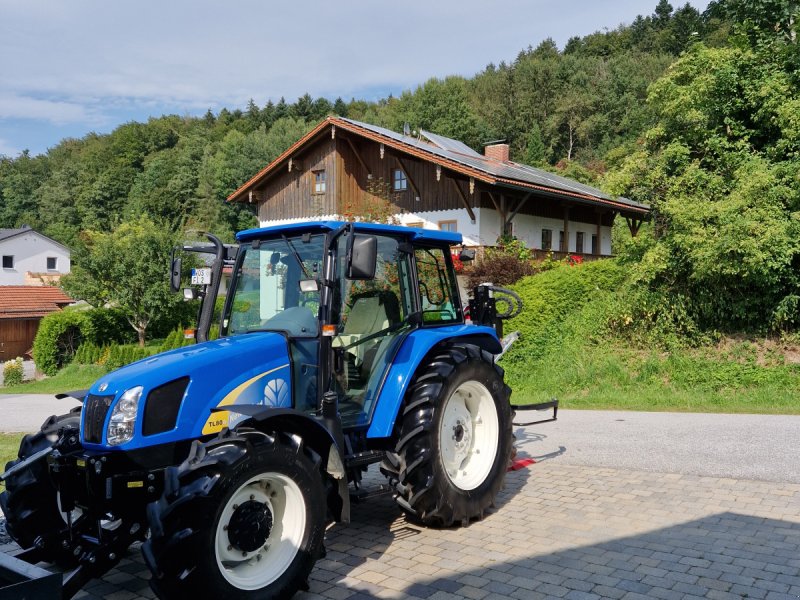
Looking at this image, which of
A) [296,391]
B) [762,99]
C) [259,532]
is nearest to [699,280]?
[762,99]

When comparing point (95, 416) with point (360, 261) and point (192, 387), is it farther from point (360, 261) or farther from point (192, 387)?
point (360, 261)

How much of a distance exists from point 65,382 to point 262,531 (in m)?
22.2

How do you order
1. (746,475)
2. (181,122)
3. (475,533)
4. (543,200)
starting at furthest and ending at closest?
1. (181,122)
2. (543,200)
3. (746,475)
4. (475,533)

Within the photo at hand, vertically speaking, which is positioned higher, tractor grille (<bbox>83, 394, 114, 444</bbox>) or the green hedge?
tractor grille (<bbox>83, 394, 114, 444</bbox>)

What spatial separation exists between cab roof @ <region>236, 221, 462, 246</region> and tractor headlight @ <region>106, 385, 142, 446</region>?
4.80 feet

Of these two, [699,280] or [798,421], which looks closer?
[798,421]

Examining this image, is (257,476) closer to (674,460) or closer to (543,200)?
(674,460)

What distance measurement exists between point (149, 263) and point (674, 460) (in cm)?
2264

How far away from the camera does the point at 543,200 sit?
26516 mm

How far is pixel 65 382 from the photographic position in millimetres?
23531

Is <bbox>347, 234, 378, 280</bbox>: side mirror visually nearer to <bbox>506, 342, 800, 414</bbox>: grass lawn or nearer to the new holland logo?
the new holland logo

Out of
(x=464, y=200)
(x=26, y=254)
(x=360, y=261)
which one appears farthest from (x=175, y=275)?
(x=26, y=254)

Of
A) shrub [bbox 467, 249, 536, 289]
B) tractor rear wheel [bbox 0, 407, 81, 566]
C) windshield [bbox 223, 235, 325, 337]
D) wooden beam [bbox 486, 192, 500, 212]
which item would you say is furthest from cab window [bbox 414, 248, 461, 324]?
wooden beam [bbox 486, 192, 500, 212]

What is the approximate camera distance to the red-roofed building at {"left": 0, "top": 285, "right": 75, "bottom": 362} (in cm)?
3609
